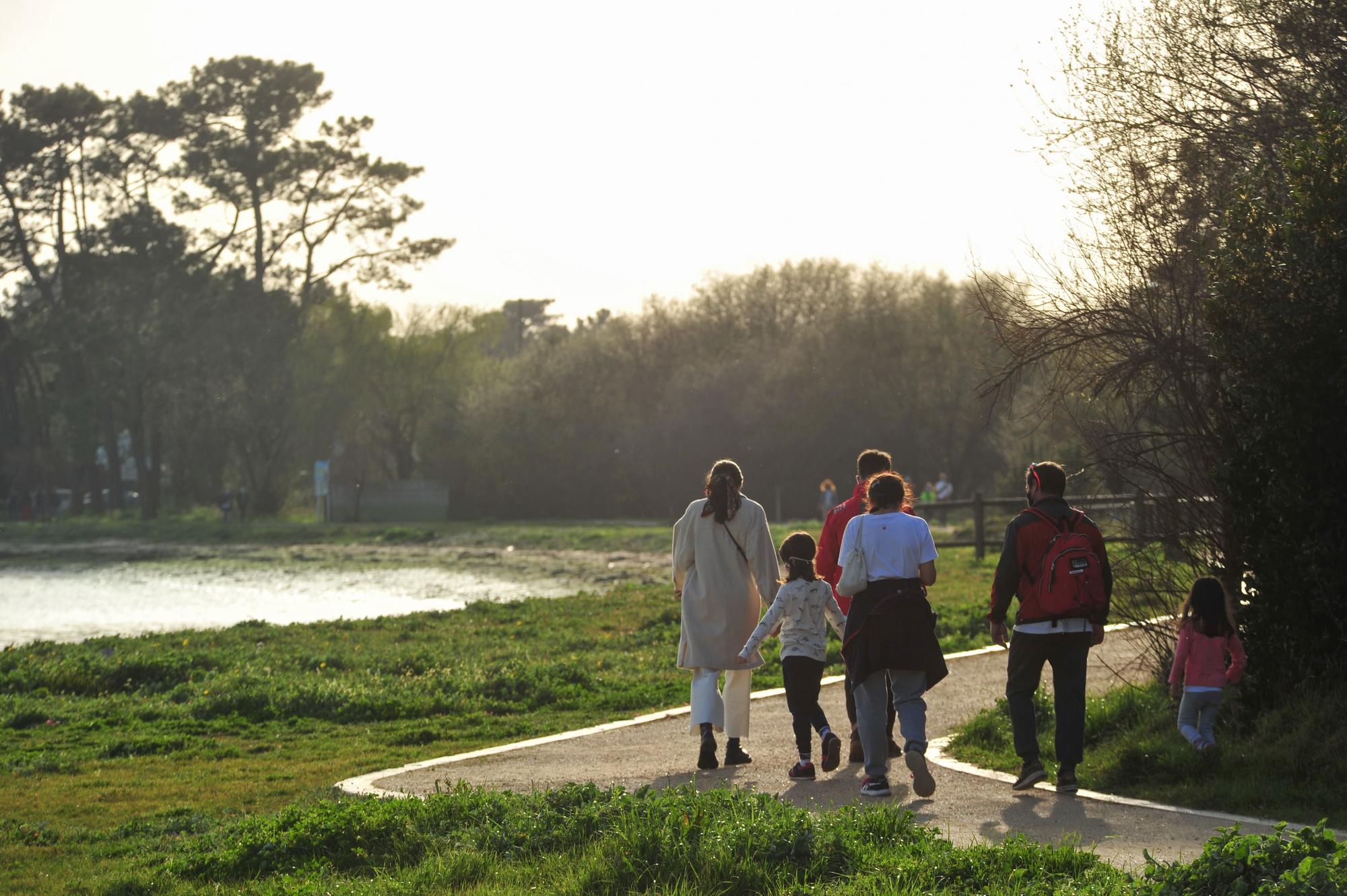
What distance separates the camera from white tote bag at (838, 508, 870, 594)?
825 cm

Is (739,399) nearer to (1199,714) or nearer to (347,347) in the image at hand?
(347,347)

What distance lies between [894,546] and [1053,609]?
37.4 inches

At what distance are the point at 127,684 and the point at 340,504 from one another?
5255cm

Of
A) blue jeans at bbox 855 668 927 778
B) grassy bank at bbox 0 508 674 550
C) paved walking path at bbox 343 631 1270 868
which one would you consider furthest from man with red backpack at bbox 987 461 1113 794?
grassy bank at bbox 0 508 674 550

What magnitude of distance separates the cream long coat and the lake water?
1499cm

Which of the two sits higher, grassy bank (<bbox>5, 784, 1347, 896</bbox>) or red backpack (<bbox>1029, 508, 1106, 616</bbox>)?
red backpack (<bbox>1029, 508, 1106, 616</bbox>)

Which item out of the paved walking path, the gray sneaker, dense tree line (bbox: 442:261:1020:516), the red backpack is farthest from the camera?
dense tree line (bbox: 442:261:1020:516)

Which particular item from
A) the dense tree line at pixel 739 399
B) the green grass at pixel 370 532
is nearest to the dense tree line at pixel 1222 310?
the green grass at pixel 370 532

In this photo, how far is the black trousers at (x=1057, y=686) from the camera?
27.0 ft

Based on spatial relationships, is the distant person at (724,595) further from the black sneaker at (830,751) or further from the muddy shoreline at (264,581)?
the muddy shoreline at (264,581)

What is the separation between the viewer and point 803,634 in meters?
9.09

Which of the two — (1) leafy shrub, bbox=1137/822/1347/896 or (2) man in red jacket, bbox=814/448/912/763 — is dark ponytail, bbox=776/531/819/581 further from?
(1) leafy shrub, bbox=1137/822/1347/896

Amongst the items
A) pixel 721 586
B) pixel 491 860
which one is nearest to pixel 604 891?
pixel 491 860

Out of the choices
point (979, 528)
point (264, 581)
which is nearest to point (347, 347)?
point (264, 581)
